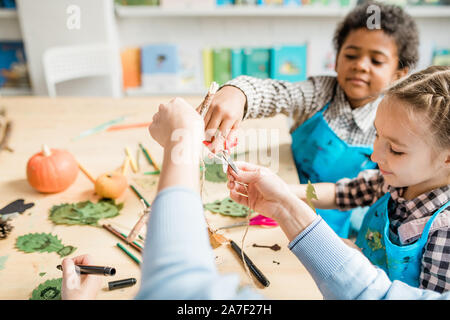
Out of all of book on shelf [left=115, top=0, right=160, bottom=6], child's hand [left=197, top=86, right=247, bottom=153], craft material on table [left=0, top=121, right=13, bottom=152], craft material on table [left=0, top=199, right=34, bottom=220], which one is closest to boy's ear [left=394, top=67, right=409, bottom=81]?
child's hand [left=197, top=86, right=247, bottom=153]

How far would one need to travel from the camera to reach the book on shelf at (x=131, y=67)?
8.91 ft

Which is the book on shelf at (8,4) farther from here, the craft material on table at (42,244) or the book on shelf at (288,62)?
the craft material on table at (42,244)

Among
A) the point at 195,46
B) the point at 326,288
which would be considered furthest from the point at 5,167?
the point at 195,46

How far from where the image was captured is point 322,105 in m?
1.21

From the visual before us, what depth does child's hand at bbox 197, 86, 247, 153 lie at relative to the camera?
81 cm

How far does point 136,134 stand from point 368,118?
808 mm

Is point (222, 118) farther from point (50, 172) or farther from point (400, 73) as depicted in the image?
point (400, 73)

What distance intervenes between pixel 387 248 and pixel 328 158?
0.43m

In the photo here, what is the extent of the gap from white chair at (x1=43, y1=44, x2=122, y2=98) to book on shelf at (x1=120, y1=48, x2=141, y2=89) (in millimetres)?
111

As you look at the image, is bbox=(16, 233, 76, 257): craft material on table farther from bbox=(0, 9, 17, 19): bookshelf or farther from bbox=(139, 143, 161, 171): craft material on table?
bbox=(0, 9, 17, 19): bookshelf

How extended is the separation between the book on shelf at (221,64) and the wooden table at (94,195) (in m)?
1.30

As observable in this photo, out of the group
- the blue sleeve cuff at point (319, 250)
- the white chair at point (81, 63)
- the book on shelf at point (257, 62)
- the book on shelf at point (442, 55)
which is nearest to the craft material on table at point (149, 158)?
the blue sleeve cuff at point (319, 250)

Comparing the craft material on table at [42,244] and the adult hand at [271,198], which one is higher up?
the adult hand at [271,198]
